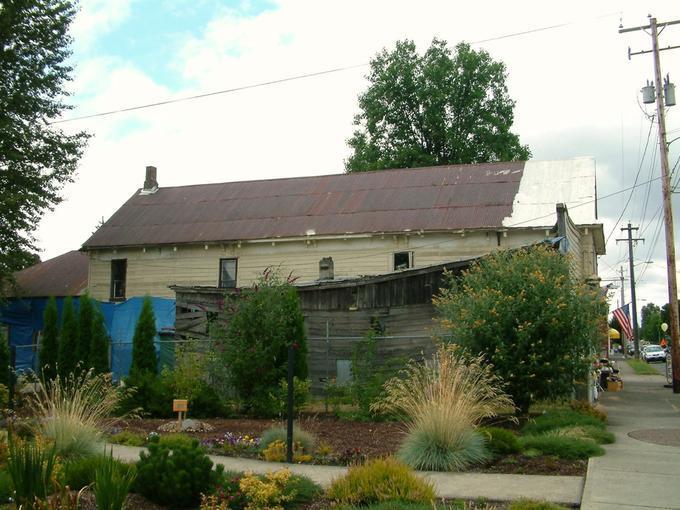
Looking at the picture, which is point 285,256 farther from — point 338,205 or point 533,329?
point 533,329

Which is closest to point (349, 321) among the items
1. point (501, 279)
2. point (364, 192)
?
point (501, 279)

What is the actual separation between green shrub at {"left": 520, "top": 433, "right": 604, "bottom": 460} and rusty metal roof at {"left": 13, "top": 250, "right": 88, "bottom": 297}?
25712mm

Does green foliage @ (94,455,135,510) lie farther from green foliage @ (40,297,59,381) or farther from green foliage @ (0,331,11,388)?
green foliage @ (40,297,59,381)

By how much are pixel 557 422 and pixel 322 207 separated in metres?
17.2

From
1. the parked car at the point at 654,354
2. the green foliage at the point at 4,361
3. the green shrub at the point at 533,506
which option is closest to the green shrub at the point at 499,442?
the green shrub at the point at 533,506

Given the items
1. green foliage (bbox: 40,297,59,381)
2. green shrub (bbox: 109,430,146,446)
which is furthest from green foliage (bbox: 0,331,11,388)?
green shrub (bbox: 109,430,146,446)

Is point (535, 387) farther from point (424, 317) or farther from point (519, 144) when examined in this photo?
point (519, 144)

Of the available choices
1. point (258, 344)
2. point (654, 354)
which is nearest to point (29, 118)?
point (258, 344)

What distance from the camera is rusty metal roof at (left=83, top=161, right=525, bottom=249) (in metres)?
26.0

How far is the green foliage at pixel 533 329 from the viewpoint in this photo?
13.1 m

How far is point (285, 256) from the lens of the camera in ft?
89.2

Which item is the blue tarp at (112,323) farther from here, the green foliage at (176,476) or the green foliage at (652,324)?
the green foliage at (652,324)

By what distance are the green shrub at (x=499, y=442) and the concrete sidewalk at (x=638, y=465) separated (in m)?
1.13

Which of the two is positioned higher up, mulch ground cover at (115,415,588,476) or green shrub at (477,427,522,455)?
green shrub at (477,427,522,455)
